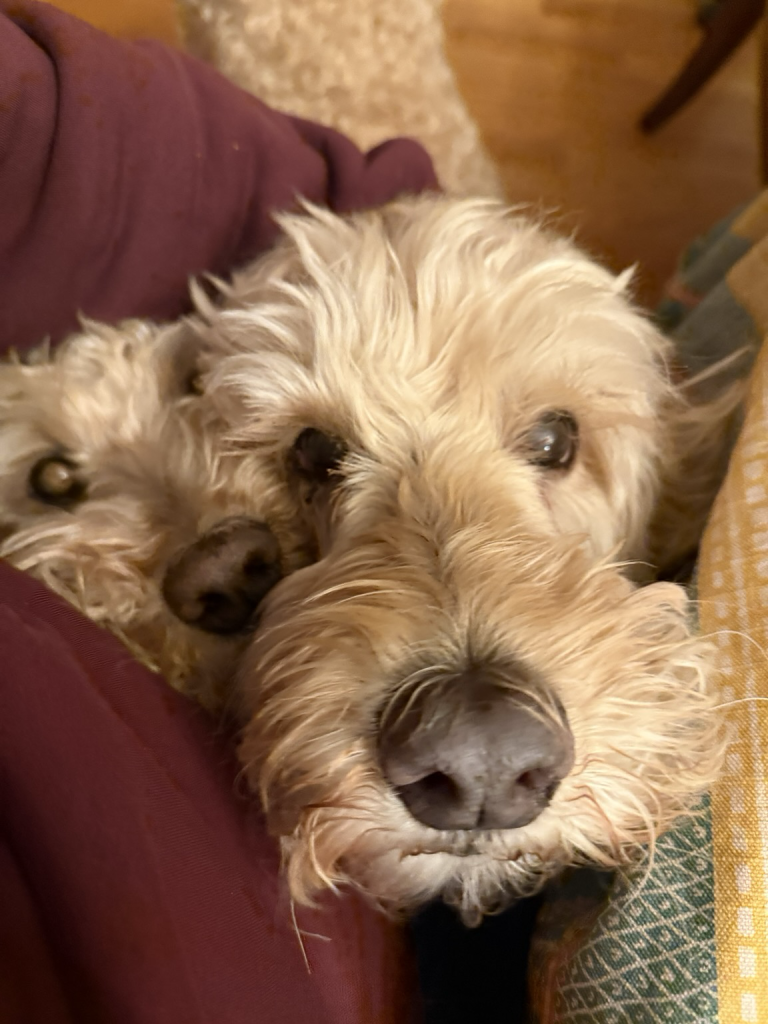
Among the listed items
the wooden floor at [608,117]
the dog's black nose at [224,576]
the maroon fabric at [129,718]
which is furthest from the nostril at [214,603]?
the wooden floor at [608,117]

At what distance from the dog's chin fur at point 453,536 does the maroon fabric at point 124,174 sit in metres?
0.13

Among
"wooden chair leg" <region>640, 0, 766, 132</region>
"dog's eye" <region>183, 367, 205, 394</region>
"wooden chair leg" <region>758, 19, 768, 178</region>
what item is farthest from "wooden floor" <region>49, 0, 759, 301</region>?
"dog's eye" <region>183, 367, 205, 394</region>

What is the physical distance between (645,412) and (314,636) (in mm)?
668

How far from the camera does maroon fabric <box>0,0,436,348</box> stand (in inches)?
45.9

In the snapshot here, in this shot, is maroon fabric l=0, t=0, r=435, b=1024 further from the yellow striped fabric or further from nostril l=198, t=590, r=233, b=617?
the yellow striped fabric

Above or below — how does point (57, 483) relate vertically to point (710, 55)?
below

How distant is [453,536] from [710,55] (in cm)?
247

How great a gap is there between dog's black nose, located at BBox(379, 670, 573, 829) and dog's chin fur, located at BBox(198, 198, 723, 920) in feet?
0.09

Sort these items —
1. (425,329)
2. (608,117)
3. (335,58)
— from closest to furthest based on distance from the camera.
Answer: (425,329), (335,58), (608,117)

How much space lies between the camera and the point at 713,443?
4.33 ft

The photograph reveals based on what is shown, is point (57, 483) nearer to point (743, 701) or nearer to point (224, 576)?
point (224, 576)

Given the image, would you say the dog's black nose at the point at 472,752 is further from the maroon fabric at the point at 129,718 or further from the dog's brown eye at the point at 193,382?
the dog's brown eye at the point at 193,382

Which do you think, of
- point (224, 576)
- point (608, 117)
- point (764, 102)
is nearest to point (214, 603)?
point (224, 576)

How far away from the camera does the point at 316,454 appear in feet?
4.13
